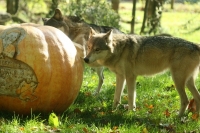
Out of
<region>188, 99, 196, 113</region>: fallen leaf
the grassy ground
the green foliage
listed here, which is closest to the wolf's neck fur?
the grassy ground

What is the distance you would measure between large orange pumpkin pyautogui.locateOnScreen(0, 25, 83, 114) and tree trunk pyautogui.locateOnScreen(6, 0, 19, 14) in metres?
12.8

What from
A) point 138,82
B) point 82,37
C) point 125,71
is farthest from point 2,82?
point 138,82

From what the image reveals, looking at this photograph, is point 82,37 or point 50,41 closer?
point 50,41

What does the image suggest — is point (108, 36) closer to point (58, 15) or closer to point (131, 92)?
point (131, 92)

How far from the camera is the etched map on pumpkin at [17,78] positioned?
546cm

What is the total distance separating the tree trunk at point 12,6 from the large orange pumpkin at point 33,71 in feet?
41.8

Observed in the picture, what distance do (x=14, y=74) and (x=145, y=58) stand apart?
105 inches

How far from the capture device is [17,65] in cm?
546

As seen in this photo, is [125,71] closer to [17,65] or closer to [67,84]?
[67,84]

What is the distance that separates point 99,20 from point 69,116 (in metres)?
7.87

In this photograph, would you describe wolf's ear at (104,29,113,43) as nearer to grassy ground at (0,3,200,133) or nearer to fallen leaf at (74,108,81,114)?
grassy ground at (0,3,200,133)

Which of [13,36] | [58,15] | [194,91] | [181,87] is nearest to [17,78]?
[13,36]

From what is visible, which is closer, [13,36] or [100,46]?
[13,36]

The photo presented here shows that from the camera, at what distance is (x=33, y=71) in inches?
215
